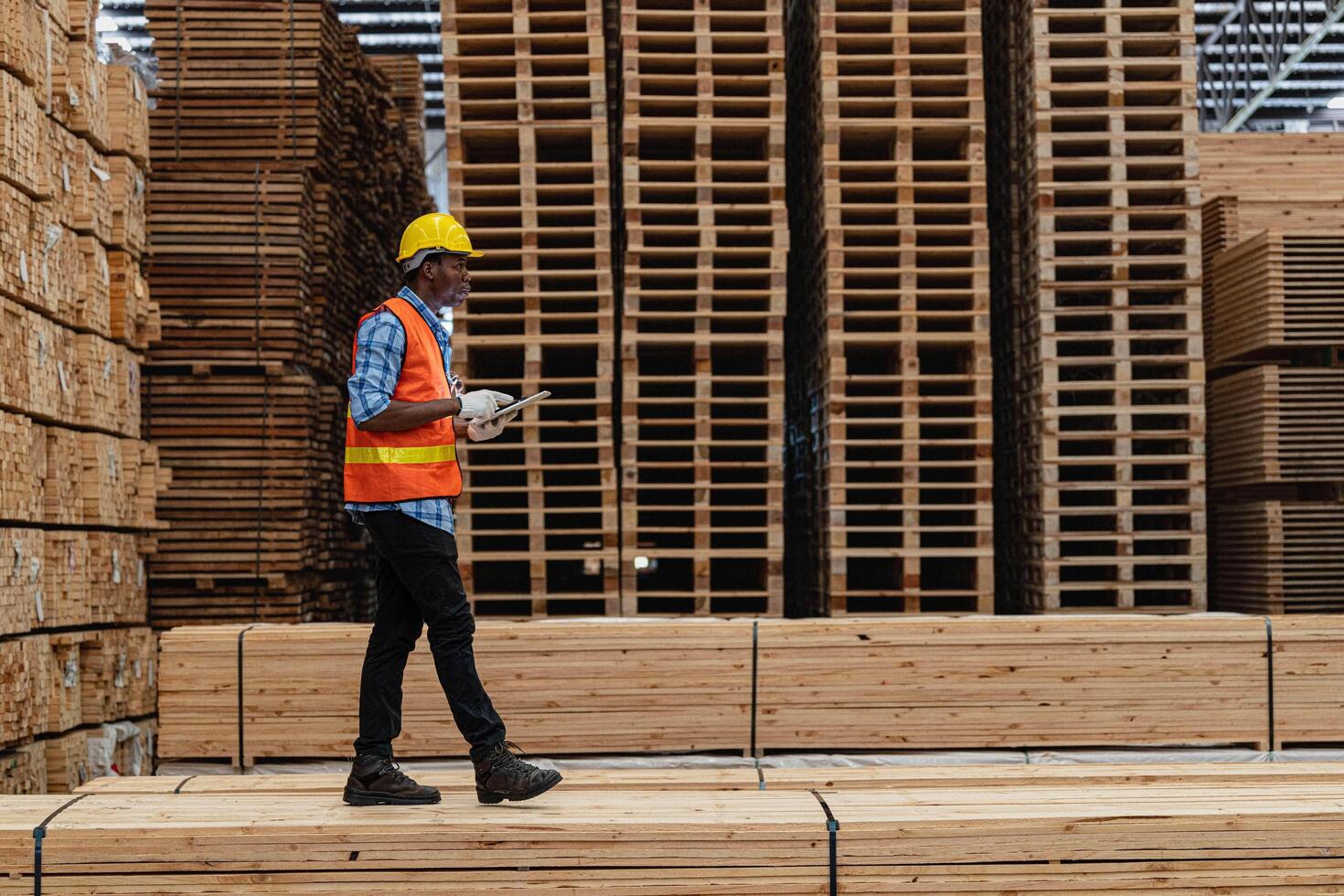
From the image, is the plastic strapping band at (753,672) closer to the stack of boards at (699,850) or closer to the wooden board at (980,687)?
the wooden board at (980,687)

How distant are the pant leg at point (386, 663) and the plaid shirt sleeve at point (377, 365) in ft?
1.82

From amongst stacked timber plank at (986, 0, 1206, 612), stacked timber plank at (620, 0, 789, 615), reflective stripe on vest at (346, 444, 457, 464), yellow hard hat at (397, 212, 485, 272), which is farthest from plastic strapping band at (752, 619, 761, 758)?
stacked timber plank at (986, 0, 1206, 612)

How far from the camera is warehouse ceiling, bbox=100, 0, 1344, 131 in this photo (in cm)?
1762

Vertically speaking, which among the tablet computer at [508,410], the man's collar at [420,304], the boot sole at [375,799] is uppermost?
the man's collar at [420,304]

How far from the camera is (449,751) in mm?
5512

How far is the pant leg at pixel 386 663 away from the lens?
160 inches

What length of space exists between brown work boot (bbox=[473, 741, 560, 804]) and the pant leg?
1.10 ft

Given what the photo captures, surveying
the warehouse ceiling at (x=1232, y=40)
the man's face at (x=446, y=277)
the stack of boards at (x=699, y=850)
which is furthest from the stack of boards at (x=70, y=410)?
the warehouse ceiling at (x=1232, y=40)

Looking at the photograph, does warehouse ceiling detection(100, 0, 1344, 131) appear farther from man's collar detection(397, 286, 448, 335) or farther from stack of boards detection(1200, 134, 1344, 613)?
man's collar detection(397, 286, 448, 335)

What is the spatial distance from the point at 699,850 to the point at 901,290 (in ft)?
14.1

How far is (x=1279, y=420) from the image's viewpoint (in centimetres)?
807

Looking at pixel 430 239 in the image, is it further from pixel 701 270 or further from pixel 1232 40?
pixel 1232 40

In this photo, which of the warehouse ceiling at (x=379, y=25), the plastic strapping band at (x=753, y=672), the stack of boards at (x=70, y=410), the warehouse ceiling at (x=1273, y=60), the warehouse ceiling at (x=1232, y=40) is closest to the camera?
the plastic strapping band at (x=753, y=672)

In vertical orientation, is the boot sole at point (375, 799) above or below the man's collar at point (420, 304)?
below
